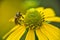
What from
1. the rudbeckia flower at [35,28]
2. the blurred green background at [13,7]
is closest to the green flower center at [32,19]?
the rudbeckia flower at [35,28]

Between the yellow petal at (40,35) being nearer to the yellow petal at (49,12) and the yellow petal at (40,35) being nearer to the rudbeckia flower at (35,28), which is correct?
the rudbeckia flower at (35,28)

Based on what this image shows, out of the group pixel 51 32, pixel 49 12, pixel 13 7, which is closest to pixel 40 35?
pixel 51 32

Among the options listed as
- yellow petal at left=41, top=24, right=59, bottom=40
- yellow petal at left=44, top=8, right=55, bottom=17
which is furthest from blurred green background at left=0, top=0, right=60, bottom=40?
yellow petal at left=41, top=24, right=59, bottom=40

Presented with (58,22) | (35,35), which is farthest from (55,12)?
(35,35)

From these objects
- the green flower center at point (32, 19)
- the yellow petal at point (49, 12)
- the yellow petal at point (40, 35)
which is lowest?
the yellow petal at point (40, 35)

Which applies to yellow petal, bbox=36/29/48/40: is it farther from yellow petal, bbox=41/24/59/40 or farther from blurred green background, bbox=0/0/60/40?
blurred green background, bbox=0/0/60/40

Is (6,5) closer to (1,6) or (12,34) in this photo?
(1,6)

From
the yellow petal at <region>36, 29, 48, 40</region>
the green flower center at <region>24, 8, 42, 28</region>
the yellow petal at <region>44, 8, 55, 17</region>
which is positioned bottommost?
the yellow petal at <region>36, 29, 48, 40</region>
